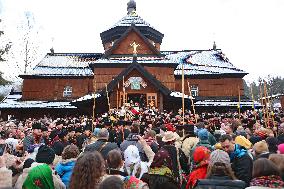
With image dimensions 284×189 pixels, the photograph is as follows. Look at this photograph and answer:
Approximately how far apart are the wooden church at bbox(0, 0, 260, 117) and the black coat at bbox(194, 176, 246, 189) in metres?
23.2

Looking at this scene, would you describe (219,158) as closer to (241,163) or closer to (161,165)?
(241,163)

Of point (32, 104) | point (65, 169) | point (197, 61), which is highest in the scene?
point (197, 61)

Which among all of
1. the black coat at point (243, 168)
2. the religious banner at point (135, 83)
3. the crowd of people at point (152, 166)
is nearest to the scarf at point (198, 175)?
the crowd of people at point (152, 166)

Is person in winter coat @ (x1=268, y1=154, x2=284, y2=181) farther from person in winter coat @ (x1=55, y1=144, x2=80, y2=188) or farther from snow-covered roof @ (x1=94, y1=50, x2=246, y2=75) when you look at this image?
snow-covered roof @ (x1=94, y1=50, x2=246, y2=75)

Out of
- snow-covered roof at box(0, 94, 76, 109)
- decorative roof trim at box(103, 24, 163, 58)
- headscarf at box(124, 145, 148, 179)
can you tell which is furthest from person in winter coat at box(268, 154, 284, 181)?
snow-covered roof at box(0, 94, 76, 109)

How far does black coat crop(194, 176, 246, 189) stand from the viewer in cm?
478

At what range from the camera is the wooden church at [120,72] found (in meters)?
32.5

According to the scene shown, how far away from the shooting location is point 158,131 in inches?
409

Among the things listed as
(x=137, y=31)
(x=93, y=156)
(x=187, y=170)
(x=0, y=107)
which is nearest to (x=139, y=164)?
(x=187, y=170)

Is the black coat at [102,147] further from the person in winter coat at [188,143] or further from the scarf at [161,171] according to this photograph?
the person in winter coat at [188,143]

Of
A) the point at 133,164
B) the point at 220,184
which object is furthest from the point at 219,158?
the point at 133,164

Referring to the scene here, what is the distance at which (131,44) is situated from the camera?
33969 millimetres

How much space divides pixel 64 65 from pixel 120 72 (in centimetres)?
1200

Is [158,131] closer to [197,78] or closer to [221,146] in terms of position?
[221,146]
